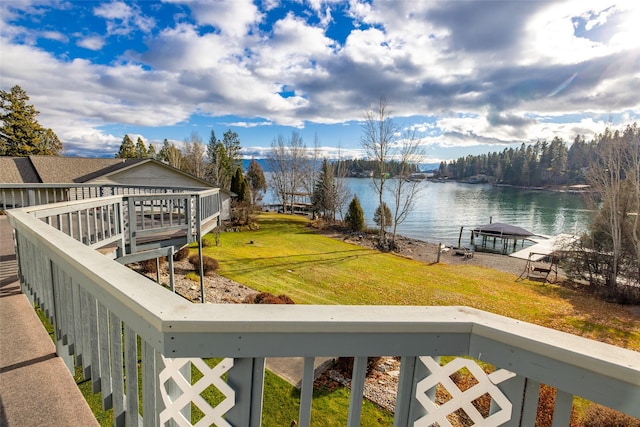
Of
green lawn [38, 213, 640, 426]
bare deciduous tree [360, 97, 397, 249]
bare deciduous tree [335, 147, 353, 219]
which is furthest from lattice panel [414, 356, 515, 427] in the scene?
bare deciduous tree [335, 147, 353, 219]

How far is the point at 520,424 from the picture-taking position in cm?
81

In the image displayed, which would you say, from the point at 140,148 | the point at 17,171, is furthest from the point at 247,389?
the point at 140,148

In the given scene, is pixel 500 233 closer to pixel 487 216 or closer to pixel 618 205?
pixel 618 205

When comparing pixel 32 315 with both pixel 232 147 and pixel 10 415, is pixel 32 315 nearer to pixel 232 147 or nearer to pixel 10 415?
pixel 10 415

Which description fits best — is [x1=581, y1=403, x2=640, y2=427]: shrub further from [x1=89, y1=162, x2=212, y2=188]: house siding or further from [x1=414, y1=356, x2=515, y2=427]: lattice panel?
[x1=89, y1=162, x2=212, y2=188]: house siding

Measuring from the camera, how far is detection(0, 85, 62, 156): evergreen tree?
27.9 m

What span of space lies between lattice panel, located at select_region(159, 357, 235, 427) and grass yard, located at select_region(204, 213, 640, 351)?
10.3 m

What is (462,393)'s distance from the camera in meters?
0.84

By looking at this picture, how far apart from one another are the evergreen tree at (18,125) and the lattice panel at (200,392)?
39444 millimetres

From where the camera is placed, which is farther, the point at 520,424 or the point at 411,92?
the point at 411,92

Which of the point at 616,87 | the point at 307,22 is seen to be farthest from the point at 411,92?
the point at 307,22

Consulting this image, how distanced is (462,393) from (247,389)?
0.60 metres

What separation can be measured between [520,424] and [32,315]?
3935 mm

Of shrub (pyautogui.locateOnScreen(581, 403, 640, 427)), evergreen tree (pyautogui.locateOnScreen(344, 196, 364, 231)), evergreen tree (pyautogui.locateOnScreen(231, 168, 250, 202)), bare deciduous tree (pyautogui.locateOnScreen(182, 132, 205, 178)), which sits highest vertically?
bare deciduous tree (pyautogui.locateOnScreen(182, 132, 205, 178))
